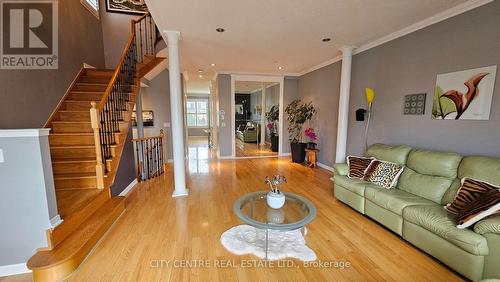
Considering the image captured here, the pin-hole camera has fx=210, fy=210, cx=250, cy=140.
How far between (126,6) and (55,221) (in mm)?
5457

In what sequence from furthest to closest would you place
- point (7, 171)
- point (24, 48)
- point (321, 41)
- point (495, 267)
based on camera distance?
point (321, 41) < point (24, 48) < point (7, 171) < point (495, 267)

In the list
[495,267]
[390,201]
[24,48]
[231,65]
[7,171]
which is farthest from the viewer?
[231,65]

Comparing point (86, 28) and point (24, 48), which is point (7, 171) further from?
point (86, 28)

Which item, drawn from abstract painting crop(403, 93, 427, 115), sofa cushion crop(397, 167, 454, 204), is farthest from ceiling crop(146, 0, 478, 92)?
sofa cushion crop(397, 167, 454, 204)

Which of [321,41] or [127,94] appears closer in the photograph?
[321,41]

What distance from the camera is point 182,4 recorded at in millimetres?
2480

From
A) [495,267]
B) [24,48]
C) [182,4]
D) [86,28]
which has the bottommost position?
[495,267]

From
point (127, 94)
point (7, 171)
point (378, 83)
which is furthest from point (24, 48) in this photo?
point (378, 83)

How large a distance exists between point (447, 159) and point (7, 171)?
14.6ft

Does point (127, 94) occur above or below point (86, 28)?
below

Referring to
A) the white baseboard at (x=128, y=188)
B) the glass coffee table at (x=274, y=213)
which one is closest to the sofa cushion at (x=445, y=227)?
the glass coffee table at (x=274, y=213)

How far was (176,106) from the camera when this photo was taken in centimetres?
348

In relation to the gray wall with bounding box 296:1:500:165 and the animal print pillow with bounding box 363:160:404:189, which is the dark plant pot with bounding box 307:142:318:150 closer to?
the gray wall with bounding box 296:1:500:165

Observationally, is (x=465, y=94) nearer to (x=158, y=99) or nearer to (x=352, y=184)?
(x=352, y=184)
